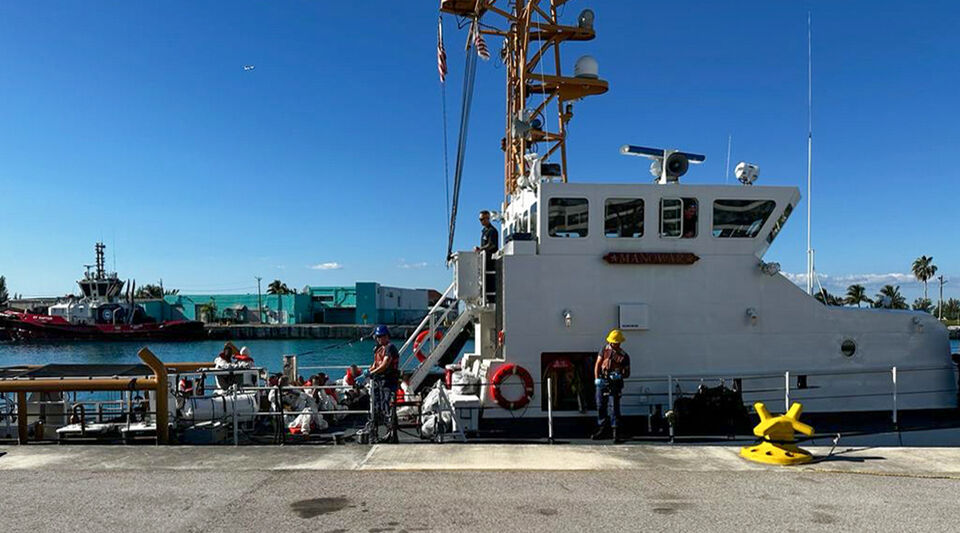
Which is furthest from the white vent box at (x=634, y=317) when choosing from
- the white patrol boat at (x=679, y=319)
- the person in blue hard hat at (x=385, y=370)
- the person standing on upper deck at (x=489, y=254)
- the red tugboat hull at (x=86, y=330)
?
the red tugboat hull at (x=86, y=330)

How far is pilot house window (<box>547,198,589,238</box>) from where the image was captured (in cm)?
952

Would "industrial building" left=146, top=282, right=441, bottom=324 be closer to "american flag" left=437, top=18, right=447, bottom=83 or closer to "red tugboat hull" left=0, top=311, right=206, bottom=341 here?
"red tugboat hull" left=0, top=311, right=206, bottom=341

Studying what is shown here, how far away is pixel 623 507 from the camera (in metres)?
5.43

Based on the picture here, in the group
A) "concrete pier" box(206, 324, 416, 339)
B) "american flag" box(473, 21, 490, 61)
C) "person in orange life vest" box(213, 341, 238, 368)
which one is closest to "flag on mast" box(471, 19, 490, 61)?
"american flag" box(473, 21, 490, 61)

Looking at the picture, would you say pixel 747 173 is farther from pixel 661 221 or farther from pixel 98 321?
pixel 98 321

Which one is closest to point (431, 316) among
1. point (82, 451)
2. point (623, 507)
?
point (82, 451)

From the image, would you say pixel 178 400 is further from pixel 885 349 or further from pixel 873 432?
pixel 885 349

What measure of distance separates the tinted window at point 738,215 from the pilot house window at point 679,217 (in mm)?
322

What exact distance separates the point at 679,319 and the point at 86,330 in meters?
67.9

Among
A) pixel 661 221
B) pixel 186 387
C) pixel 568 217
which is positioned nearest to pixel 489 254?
pixel 568 217

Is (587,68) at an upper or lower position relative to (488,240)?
upper

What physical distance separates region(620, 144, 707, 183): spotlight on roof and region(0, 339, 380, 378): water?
34.3m

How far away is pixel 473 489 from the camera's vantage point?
595 cm

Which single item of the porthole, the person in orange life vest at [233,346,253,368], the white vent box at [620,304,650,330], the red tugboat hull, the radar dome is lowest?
the red tugboat hull
